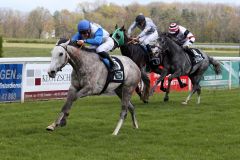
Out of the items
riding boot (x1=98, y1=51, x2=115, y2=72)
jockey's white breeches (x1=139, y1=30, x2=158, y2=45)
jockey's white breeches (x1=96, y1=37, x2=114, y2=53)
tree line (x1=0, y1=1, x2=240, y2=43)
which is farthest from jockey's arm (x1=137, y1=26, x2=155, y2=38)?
tree line (x1=0, y1=1, x2=240, y2=43)

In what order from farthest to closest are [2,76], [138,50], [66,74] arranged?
[66,74]
[2,76]
[138,50]

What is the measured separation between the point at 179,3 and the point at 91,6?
25.3m

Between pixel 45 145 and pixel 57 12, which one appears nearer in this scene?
pixel 45 145

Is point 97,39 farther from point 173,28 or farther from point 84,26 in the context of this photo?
point 173,28

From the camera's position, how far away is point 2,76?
1336 cm

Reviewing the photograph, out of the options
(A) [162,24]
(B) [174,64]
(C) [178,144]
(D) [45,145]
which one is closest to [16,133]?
(D) [45,145]

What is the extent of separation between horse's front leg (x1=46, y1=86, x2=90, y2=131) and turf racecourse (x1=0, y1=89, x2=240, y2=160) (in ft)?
0.69

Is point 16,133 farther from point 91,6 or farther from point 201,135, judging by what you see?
point 91,6

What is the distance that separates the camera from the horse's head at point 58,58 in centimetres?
785

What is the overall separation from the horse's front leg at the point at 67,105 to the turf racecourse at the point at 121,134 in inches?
8.3

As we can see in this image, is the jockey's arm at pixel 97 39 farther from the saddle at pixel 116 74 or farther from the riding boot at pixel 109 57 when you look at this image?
the saddle at pixel 116 74

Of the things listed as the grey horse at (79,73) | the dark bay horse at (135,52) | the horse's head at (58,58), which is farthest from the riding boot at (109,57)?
the dark bay horse at (135,52)

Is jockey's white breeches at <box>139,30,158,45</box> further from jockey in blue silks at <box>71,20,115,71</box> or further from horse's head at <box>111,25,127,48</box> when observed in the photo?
jockey in blue silks at <box>71,20,115,71</box>

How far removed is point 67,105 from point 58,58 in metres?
0.74
